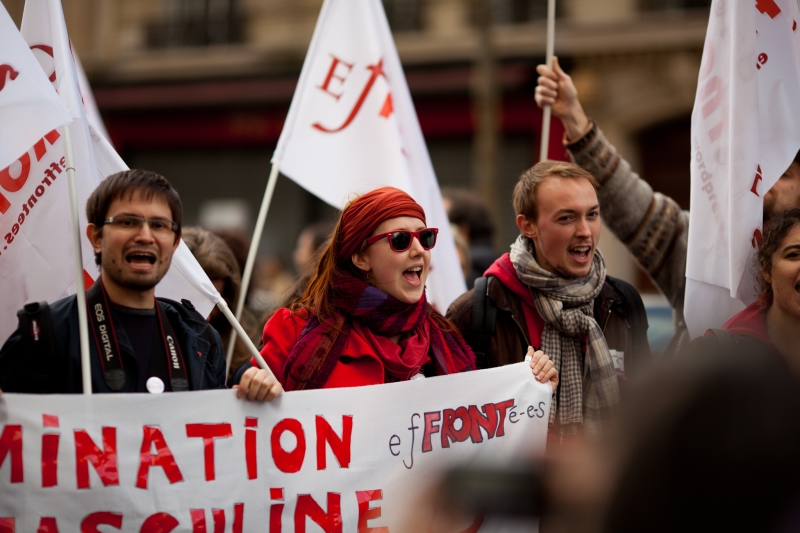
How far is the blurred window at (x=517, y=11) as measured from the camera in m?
14.8

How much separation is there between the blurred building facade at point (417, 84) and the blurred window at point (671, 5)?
0.02 meters

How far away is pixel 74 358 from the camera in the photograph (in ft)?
8.36

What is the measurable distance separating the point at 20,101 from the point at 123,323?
788 mm

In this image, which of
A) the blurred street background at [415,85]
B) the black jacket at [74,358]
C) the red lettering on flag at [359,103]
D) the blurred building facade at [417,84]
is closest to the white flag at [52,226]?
the black jacket at [74,358]

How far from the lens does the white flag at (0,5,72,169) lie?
2.81 meters

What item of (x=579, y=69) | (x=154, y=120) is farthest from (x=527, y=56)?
(x=154, y=120)

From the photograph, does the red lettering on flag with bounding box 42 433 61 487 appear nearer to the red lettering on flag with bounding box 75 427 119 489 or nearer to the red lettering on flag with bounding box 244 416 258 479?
the red lettering on flag with bounding box 75 427 119 489

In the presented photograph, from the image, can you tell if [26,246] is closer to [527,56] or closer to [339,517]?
[339,517]

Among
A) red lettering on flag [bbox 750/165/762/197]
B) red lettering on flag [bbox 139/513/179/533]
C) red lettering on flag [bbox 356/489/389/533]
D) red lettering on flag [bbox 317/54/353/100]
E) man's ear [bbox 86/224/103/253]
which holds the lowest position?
red lettering on flag [bbox 356/489/389/533]

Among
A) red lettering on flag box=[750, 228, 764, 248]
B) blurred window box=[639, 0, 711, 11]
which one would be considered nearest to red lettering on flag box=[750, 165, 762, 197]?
red lettering on flag box=[750, 228, 764, 248]

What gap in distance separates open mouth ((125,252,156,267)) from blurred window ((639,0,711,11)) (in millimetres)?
12796

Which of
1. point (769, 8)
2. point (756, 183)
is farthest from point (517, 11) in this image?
point (756, 183)

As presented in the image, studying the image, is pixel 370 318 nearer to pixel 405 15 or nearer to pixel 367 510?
pixel 367 510

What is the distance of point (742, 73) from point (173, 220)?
2.29 meters
